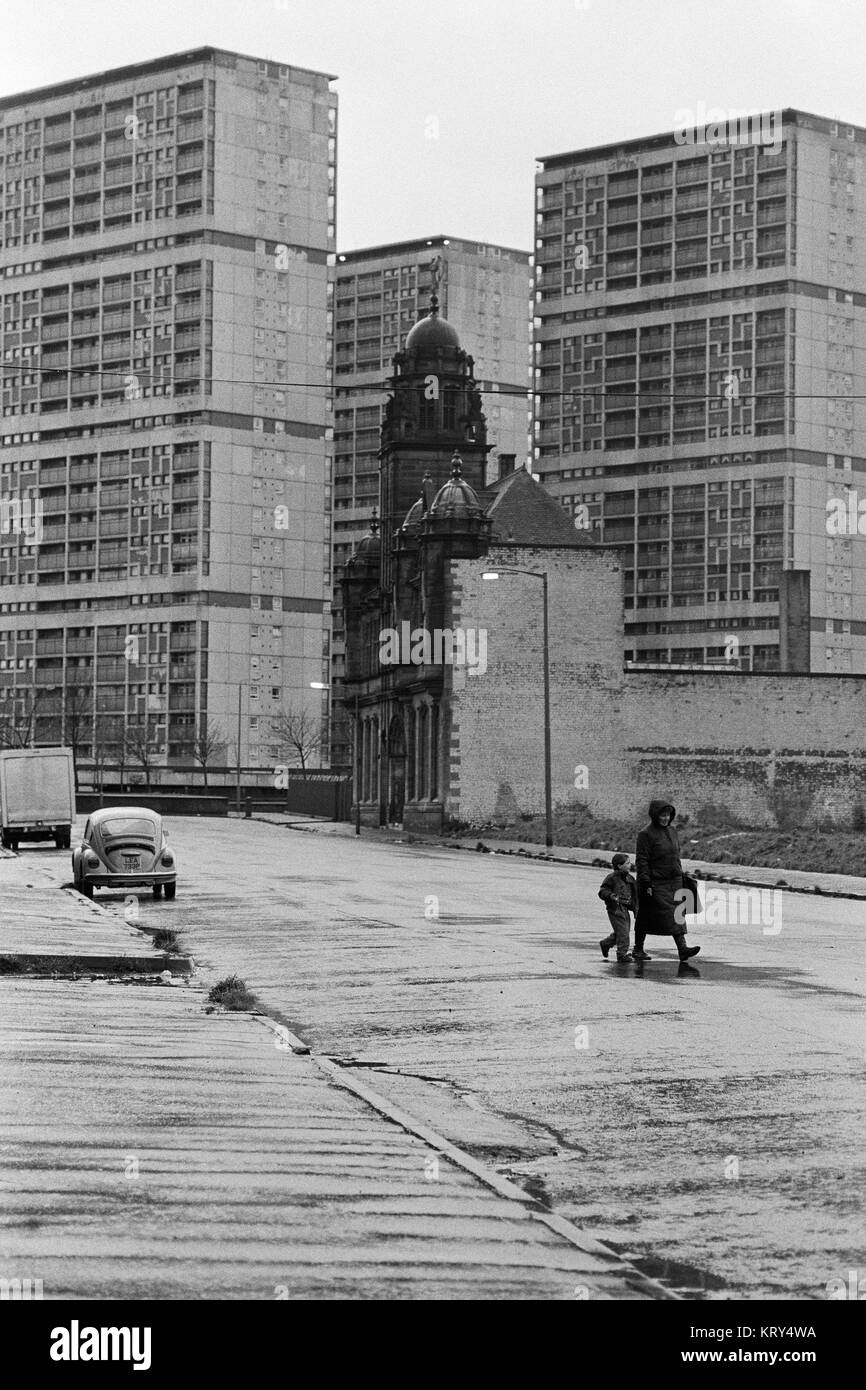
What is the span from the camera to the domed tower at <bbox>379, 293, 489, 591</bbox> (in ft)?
282

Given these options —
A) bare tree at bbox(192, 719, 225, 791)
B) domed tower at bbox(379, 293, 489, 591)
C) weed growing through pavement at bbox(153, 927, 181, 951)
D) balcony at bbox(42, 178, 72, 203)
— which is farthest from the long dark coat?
balcony at bbox(42, 178, 72, 203)

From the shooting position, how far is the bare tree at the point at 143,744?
456 ft

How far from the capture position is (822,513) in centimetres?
13812

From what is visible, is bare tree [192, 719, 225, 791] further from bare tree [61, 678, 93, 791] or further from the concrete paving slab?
the concrete paving slab

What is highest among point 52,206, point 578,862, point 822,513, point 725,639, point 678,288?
point 52,206

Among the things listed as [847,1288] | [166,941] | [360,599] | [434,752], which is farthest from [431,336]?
[847,1288]

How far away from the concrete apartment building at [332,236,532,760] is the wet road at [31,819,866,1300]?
14175 cm

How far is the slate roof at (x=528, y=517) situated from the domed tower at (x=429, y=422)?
7.05 meters

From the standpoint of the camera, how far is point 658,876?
64.9ft

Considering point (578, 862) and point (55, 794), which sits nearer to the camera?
point (578, 862)

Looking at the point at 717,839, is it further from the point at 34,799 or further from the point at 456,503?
the point at 456,503

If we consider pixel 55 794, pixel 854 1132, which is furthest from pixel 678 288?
pixel 854 1132
